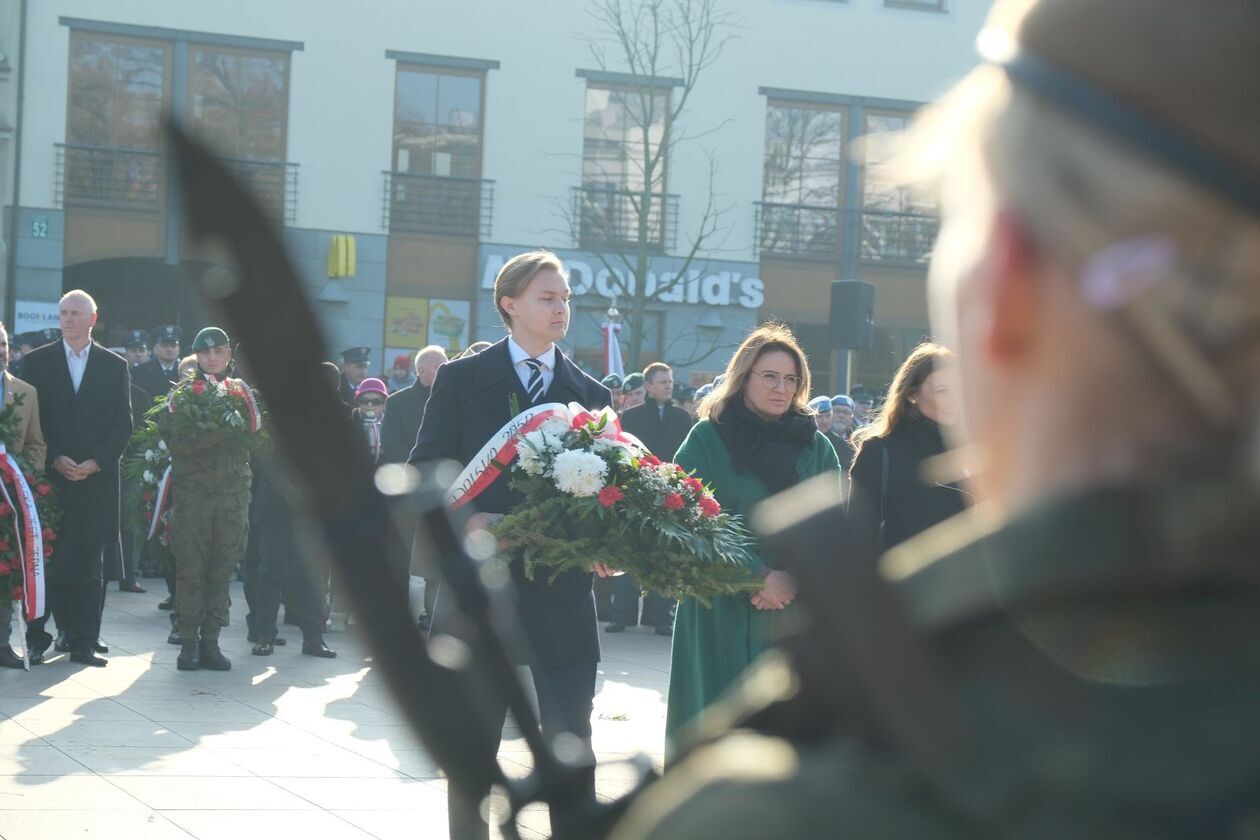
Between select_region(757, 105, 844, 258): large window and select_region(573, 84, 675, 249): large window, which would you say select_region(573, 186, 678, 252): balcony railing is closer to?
select_region(573, 84, 675, 249): large window

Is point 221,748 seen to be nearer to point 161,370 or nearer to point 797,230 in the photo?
point 161,370

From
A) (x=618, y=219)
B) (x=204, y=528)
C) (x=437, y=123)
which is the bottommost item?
(x=204, y=528)

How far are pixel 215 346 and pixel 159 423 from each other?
2.19 feet

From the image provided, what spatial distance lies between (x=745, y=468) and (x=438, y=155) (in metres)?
24.2

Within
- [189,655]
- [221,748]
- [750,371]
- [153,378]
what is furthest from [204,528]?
[153,378]

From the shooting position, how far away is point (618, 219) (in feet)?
99.2

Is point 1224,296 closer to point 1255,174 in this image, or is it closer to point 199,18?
point 1255,174

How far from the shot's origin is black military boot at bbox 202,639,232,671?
10117 mm

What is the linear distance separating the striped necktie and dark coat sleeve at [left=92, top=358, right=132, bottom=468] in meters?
5.46

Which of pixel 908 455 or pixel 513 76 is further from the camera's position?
pixel 513 76

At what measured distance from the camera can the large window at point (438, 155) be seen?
29.3 meters

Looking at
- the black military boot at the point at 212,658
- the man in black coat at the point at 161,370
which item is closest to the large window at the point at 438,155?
the man in black coat at the point at 161,370

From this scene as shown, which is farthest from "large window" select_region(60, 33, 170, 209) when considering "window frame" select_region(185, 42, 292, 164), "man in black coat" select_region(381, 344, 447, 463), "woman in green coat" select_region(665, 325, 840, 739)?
"woman in green coat" select_region(665, 325, 840, 739)

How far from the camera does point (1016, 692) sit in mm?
773
